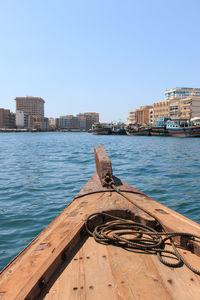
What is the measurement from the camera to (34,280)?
6.08 ft

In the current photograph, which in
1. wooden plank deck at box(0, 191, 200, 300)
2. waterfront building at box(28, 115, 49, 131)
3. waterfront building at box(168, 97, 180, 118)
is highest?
waterfront building at box(168, 97, 180, 118)

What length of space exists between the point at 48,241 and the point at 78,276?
58 cm

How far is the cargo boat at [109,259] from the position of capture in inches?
74.6

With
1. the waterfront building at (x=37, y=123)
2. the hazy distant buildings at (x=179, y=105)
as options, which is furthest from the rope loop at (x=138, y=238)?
the waterfront building at (x=37, y=123)

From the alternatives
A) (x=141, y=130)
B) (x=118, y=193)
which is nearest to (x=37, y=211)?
(x=118, y=193)

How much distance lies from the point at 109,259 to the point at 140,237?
1.71ft

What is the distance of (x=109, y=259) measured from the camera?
2402mm

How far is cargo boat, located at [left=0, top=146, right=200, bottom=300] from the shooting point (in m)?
1.89

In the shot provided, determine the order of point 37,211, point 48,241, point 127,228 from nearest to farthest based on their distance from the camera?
point 48,241, point 127,228, point 37,211

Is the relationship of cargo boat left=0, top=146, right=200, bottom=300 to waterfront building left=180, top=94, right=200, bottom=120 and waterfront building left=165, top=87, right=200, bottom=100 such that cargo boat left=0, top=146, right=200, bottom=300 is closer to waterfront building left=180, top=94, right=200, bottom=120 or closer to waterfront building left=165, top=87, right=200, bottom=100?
waterfront building left=180, top=94, right=200, bottom=120

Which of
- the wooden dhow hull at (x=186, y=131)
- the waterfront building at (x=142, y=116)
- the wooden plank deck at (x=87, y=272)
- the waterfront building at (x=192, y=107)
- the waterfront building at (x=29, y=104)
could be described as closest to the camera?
the wooden plank deck at (x=87, y=272)

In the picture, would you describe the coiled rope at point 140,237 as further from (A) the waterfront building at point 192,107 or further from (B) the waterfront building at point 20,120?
(B) the waterfront building at point 20,120

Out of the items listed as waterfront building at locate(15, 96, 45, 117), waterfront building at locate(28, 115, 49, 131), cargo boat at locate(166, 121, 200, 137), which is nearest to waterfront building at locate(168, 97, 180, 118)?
cargo boat at locate(166, 121, 200, 137)

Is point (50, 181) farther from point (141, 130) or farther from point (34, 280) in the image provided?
point (141, 130)
